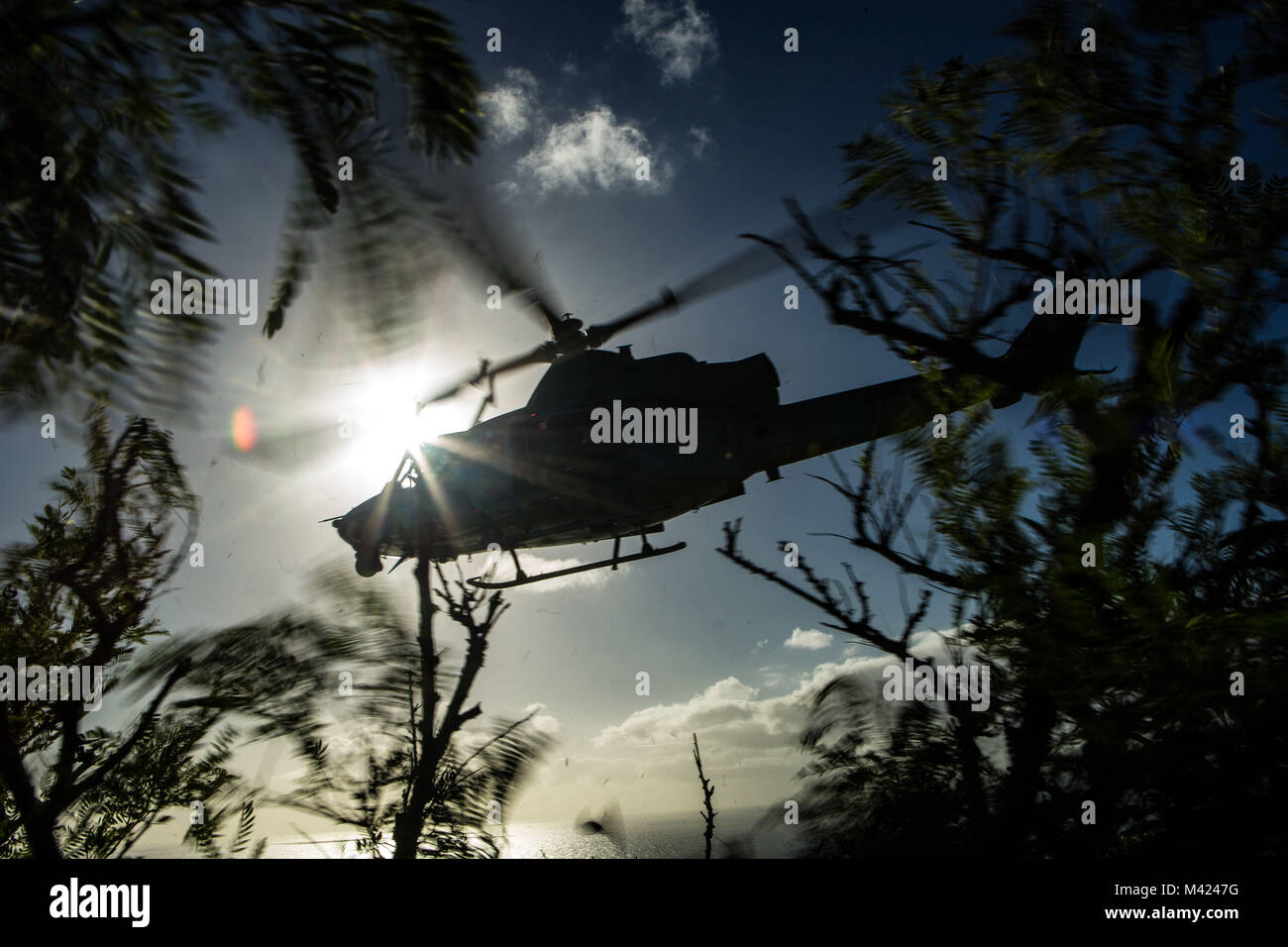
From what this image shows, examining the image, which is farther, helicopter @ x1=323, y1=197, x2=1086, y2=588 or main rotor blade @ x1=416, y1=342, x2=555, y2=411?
helicopter @ x1=323, y1=197, x2=1086, y2=588

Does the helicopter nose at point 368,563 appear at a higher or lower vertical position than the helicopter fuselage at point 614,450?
lower

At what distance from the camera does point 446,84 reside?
1.52m

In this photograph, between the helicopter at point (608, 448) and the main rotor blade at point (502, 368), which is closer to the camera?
the main rotor blade at point (502, 368)

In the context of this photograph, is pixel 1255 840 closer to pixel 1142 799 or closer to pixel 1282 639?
pixel 1142 799

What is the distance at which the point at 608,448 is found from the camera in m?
8.78

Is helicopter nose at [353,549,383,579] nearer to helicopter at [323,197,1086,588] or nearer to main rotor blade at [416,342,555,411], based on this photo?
helicopter at [323,197,1086,588]

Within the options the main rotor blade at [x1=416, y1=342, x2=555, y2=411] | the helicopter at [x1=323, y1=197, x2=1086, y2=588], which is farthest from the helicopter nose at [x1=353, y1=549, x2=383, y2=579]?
the main rotor blade at [x1=416, y1=342, x2=555, y2=411]

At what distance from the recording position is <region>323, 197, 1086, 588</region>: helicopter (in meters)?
8.73

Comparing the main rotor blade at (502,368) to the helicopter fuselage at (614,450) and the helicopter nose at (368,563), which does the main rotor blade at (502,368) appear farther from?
the helicopter nose at (368,563)

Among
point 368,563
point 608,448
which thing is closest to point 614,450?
point 608,448

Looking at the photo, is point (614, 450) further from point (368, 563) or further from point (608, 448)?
point (368, 563)

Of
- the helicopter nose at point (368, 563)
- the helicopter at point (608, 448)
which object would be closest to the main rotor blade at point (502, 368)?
the helicopter at point (608, 448)

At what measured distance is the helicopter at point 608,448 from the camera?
873cm
